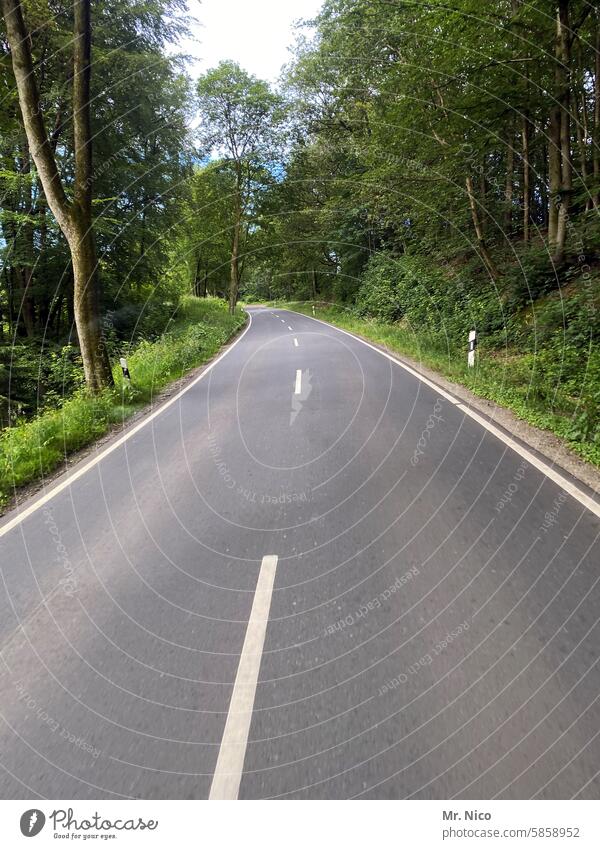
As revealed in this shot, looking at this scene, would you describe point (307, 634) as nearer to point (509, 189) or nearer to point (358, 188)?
point (509, 189)

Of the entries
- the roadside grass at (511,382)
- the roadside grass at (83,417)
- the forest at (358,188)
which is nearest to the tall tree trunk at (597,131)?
the forest at (358,188)

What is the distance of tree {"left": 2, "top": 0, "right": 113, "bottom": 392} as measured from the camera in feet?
23.3

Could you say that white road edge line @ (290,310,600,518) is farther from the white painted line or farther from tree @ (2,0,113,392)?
tree @ (2,0,113,392)

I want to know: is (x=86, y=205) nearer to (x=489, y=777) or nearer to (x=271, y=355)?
(x=271, y=355)

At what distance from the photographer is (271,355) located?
14.2 meters

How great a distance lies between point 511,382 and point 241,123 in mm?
27982

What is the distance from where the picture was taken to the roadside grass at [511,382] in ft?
18.0

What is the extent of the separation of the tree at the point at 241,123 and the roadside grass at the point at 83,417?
18664mm

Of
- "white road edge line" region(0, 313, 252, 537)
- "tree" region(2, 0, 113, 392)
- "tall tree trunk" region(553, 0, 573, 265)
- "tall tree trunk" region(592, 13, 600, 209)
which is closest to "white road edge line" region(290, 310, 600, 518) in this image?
"tall tree trunk" region(553, 0, 573, 265)

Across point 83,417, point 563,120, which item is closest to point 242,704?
point 83,417

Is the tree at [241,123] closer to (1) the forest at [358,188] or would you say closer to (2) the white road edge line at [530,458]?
(1) the forest at [358,188]

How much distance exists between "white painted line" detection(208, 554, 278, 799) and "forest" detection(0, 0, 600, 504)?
4.20 m

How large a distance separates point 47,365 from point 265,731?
14718 mm

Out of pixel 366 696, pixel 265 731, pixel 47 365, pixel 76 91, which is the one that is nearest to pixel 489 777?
pixel 366 696
